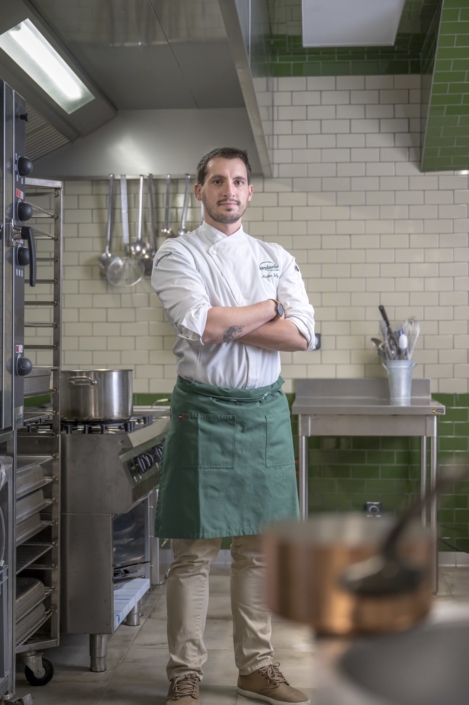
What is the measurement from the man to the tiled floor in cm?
20

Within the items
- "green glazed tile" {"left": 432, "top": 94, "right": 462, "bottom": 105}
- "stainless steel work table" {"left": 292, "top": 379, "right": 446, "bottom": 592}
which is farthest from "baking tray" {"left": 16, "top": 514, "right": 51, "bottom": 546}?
"green glazed tile" {"left": 432, "top": 94, "right": 462, "bottom": 105}

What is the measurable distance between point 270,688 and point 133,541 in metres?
1.21

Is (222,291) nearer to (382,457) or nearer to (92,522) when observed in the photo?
(92,522)

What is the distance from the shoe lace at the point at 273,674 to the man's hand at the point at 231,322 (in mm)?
1186

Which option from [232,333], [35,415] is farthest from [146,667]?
[232,333]

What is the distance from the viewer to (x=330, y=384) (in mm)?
4750

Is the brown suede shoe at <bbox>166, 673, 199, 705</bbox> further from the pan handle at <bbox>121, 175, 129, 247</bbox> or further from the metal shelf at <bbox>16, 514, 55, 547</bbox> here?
the pan handle at <bbox>121, 175, 129, 247</bbox>

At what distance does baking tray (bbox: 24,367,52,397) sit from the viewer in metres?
2.81

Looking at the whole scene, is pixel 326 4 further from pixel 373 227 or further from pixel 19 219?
pixel 19 219

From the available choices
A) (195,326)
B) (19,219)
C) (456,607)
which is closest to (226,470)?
(195,326)

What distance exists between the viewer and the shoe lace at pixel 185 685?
105 inches

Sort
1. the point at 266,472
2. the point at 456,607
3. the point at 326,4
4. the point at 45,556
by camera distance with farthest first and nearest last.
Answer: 1. the point at 326,4
2. the point at 45,556
3. the point at 266,472
4. the point at 456,607

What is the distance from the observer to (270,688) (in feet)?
8.95

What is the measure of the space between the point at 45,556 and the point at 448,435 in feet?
8.68
